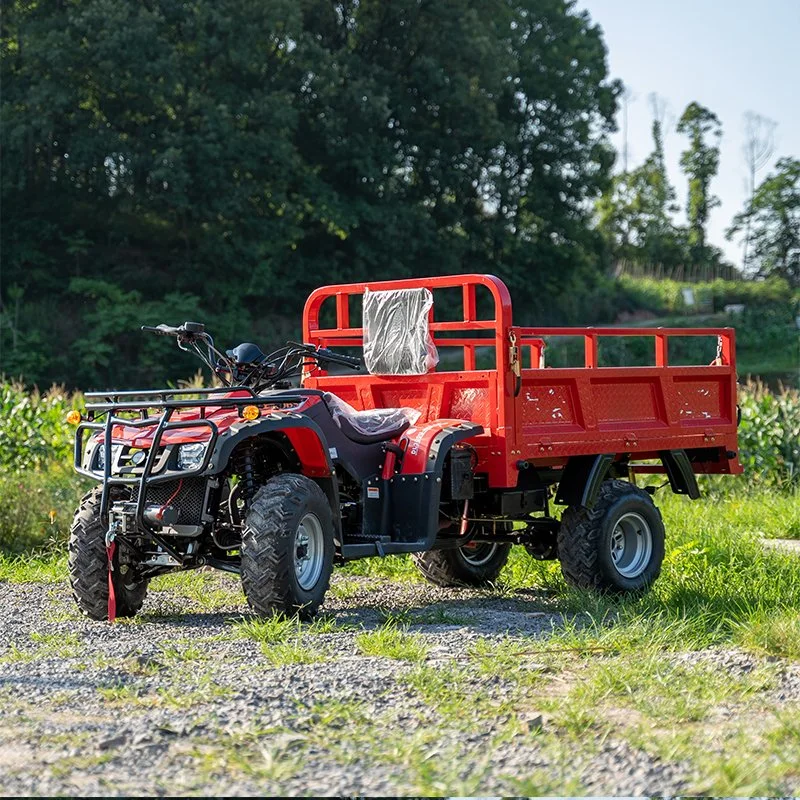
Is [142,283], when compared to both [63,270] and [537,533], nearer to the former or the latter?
[63,270]

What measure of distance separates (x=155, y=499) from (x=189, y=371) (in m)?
28.0

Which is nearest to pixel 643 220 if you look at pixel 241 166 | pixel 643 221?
pixel 643 221

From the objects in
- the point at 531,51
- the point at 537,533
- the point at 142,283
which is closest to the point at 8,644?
the point at 537,533

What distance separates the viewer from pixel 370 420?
27.2 ft

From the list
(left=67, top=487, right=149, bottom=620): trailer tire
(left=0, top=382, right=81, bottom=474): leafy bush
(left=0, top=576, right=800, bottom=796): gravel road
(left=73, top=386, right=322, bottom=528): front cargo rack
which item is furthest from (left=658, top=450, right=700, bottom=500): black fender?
(left=0, top=382, right=81, bottom=474): leafy bush

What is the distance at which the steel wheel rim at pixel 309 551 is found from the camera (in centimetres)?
748

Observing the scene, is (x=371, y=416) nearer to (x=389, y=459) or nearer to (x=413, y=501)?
(x=389, y=459)

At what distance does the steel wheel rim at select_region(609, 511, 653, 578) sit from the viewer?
29.5ft

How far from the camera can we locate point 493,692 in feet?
19.0

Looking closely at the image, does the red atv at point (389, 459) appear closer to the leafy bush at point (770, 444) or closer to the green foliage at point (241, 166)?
the leafy bush at point (770, 444)

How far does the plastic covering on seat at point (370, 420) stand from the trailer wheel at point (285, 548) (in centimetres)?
63

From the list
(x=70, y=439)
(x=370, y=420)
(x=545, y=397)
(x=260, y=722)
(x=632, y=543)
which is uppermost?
(x=545, y=397)

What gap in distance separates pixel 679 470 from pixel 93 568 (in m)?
4.26

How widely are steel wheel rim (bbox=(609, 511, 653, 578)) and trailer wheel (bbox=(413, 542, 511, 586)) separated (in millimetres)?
913
